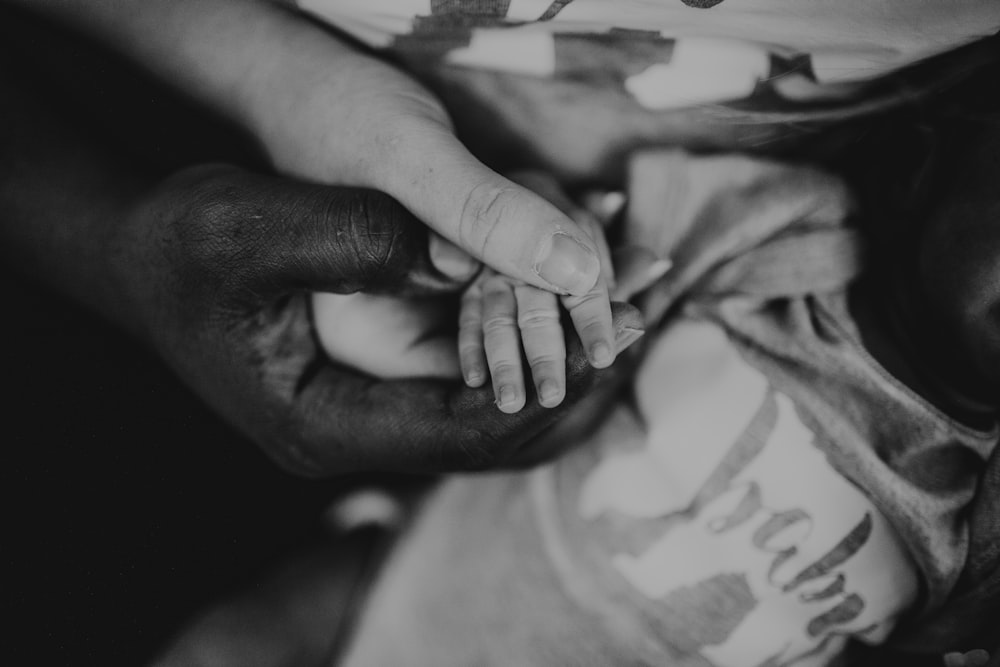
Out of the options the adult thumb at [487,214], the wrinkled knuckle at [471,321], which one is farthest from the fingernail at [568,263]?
the wrinkled knuckle at [471,321]

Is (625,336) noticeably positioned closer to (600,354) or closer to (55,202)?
(600,354)

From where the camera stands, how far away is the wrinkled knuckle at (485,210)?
424 millimetres

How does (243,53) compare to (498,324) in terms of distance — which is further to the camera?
(243,53)

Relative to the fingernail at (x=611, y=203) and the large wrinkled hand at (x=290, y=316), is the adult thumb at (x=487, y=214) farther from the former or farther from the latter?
the fingernail at (x=611, y=203)

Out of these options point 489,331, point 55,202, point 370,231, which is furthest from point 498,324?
point 55,202

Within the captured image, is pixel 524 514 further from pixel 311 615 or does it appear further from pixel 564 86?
pixel 564 86

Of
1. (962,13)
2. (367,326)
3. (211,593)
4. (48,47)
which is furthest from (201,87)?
(962,13)

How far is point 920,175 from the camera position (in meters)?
0.54

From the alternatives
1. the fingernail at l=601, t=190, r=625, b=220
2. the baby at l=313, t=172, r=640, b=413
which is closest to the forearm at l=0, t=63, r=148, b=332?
the baby at l=313, t=172, r=640, b=413

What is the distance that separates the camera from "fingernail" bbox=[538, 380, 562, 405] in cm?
41

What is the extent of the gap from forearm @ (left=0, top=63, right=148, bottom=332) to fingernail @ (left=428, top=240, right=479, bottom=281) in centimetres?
30

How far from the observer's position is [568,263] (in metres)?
0.41

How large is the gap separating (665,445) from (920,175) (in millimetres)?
318

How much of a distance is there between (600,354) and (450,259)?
6.1 inches
